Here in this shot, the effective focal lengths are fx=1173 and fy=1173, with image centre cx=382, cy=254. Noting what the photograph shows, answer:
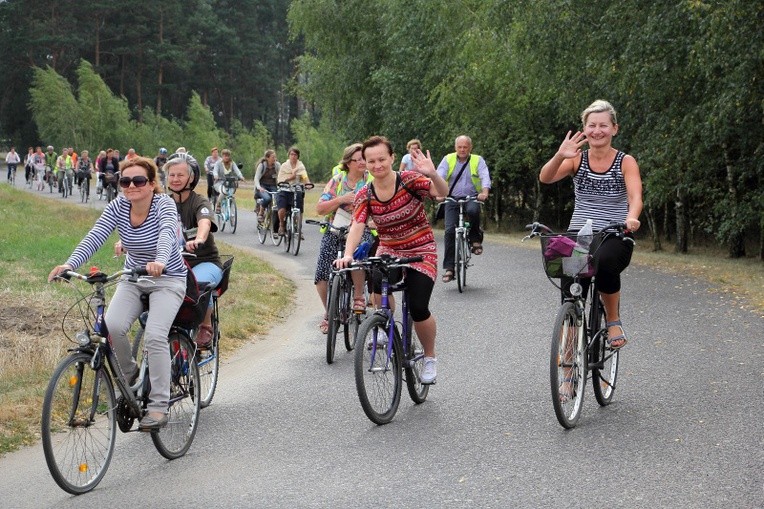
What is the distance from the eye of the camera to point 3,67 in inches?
3784

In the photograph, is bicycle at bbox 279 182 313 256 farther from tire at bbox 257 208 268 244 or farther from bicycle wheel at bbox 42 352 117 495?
bicycle wheel at bbox 42 352 117 495

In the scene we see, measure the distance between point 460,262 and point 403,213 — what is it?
7.56 m

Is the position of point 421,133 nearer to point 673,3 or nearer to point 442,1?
point 442,1

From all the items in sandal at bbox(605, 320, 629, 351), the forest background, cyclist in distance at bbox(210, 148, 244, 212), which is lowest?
sandal at bbox(605, 320, 629, 351)

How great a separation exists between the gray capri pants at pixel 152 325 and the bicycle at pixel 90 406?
0.08m

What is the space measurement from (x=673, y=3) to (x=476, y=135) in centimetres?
1227

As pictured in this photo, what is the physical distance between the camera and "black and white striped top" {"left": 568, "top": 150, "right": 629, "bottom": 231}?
7.61m

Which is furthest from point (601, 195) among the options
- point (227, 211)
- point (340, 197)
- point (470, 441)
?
point (227, 211)

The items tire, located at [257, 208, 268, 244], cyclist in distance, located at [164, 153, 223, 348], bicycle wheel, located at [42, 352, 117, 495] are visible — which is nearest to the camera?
bicycle wheel, located at [42, 352, 117, 495]

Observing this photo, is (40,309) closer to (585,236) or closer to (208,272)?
(208,272)

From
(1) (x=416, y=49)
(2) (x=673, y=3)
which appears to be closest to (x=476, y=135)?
(1) (x=416, y=49)

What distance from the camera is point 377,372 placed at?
7.53 metres

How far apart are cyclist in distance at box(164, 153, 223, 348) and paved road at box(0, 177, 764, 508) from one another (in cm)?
77

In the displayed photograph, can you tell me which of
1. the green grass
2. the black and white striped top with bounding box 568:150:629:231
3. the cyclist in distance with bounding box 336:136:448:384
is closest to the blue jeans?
the cyclist in distance with bounding box 336:136:448:384
